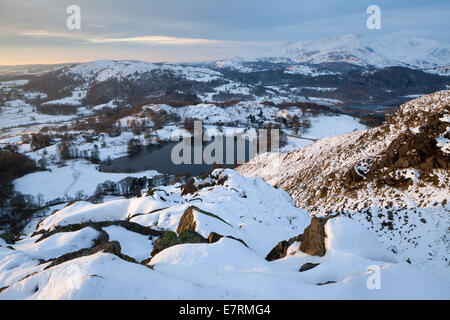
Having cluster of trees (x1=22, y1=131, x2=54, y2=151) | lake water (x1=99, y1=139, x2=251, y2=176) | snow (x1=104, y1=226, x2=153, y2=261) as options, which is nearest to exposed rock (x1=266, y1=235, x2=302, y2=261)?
snow (x1=104, y1=226, x2=153, y2=261)

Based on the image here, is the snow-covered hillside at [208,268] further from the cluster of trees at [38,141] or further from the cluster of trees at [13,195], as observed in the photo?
the cluster of trees at [38,141]

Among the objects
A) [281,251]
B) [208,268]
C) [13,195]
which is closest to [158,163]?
[13,195]

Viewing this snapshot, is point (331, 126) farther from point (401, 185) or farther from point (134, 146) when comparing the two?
point (401, 185)

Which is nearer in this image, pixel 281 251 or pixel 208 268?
pixel 208 268

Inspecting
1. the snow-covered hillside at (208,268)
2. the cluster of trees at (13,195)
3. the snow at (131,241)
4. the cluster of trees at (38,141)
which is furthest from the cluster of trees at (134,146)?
the snow-covered hillside at (208,268)

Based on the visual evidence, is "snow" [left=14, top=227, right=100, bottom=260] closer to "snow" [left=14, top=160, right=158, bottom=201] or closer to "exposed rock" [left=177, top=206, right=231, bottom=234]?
"exposed rock" [left=177, top=206, right=231, bottom=234]
